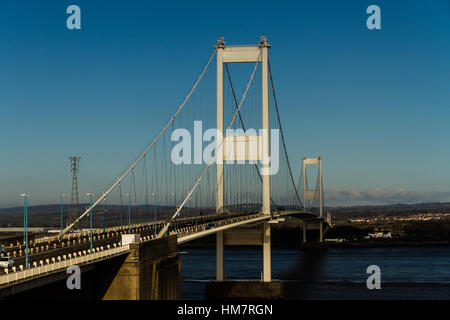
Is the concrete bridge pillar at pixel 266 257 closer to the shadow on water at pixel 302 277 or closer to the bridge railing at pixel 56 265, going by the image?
the shadow on water at pixel 302 277

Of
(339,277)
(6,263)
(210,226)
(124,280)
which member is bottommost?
(339,277)

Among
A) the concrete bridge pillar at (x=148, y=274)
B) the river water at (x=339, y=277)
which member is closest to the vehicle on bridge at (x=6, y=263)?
the concrete bridge pillar at (x=148, y=274)

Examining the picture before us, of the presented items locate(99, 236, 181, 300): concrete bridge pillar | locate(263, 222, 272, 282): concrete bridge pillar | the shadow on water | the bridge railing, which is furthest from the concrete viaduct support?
the shadow on water

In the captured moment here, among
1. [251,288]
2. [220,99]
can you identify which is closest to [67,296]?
[251,288]

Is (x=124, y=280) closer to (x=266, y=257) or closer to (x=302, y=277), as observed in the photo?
(x=266, y=257)

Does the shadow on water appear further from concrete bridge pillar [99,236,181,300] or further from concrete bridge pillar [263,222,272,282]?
concrete bridge pillar [99,236,181,300]

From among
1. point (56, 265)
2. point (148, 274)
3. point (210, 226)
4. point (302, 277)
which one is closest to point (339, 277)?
point (302, 277)

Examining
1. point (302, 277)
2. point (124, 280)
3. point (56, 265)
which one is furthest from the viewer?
point (302, 277)
